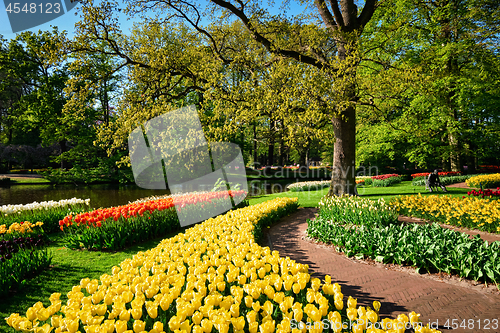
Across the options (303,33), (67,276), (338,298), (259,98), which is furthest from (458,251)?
(303,33)

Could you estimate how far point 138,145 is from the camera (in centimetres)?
2339

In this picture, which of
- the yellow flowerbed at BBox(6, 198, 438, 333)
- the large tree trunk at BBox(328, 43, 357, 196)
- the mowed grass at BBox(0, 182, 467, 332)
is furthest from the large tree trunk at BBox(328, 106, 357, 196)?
the yellow flowerbed at BBox(6, 198, 438, 333)

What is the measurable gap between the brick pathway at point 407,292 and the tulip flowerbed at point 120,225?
3.73m

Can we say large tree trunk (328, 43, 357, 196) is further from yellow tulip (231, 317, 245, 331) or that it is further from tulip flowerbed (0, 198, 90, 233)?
tulip flowerbed (0, 198, 90, 233)

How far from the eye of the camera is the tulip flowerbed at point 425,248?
156 inches

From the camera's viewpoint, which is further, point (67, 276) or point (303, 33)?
point (303, 33)

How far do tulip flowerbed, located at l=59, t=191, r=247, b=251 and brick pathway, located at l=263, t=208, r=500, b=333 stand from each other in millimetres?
3726

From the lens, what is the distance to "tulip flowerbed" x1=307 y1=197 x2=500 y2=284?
3.96 m

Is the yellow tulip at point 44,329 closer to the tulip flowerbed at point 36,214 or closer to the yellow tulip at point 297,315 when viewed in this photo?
the yellow tulip at point 297,315

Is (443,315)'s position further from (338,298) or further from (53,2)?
(53,2)

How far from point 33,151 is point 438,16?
46.3 meters

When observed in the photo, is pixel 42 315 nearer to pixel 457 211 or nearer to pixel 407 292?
pixel 407 292

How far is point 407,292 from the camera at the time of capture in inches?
148

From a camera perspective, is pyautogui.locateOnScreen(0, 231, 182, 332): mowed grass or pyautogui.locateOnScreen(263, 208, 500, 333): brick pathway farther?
pyautogui.locateOnScreen(0, 231, 182, 332): mowed grass
